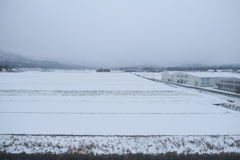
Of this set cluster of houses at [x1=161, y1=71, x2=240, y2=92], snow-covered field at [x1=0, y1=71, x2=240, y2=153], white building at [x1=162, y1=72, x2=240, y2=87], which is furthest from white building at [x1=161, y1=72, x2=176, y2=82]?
snow-covered field at [x1=0, y1=71, x2=240, y2=153]

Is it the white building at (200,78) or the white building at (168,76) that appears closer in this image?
the white building at (200,78)

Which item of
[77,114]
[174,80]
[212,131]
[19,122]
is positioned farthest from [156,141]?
[174,80]

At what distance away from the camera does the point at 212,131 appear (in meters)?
8.09

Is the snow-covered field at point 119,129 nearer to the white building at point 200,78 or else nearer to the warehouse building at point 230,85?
the warehouse building at point 230,85

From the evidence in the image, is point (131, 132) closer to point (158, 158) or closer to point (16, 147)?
point (158, 158)

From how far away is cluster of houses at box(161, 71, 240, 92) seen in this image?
75.2 ft

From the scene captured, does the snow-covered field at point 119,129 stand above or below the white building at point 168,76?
below

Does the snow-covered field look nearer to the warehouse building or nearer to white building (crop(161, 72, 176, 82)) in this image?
the warehouse building

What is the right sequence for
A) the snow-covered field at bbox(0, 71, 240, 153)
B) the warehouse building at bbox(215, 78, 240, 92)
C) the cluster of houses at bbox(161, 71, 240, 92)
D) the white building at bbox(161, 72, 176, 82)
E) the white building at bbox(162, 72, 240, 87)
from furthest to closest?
the white building at bbox(161, 72, 176, 82)
the white building at bbox(162, 72, 240, 87)
the cluster of houses at bbox(161, 71, 240, 92)
the warehouse building at bbox(215, 78, 240, 92)
the snow-covered field at bbox(0, 71, 240, 153)

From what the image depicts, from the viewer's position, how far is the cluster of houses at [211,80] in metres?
22.9

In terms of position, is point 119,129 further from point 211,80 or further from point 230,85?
point 211,80

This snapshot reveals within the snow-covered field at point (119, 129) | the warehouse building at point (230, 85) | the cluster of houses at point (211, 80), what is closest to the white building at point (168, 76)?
the cluster of houses at point (211, 80)

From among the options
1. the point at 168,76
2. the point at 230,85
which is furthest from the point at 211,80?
the point at 168,76

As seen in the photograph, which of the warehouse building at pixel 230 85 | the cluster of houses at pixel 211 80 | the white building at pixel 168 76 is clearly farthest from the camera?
the white building at pixel 168 76
